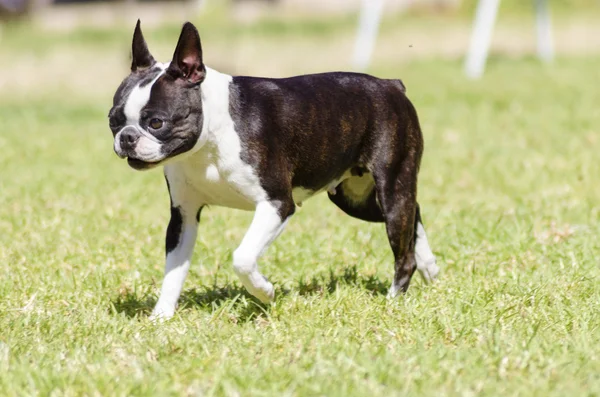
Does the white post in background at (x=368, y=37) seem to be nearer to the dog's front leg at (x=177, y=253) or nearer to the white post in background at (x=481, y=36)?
the white post in background at (x=481, y=36)

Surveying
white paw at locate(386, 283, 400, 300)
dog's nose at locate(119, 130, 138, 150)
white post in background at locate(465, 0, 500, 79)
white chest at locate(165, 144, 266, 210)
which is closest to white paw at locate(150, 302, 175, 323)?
white chest at locate(165, 144, 266, 210)

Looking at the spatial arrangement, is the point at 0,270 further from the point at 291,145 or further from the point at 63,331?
the point at 291,145

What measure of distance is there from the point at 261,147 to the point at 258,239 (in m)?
0.44

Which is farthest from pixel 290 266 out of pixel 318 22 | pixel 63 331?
pixel 318 22

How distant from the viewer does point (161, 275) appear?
19.7ft

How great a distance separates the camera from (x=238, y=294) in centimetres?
542

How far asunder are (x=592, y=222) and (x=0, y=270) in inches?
158

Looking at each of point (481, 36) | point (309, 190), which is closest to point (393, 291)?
point (309, 190)

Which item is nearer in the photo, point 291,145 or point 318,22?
point 291,145

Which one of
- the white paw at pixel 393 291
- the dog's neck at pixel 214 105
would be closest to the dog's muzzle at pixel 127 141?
the dog's neck at pixel 214 105

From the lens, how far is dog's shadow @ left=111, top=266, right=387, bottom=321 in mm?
5172

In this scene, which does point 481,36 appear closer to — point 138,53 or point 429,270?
point 429,270

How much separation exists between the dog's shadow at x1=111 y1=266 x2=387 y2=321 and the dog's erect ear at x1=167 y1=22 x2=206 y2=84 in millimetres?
1155

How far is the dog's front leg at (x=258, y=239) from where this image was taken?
15.6 ft
